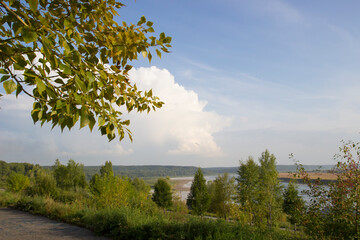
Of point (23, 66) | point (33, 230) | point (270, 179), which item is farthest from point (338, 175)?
point (33, 230)

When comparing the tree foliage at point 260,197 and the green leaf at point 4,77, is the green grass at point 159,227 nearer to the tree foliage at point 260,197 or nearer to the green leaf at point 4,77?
the tree foliage at point 260,197

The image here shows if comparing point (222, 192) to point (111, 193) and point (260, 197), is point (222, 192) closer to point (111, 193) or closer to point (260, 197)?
point (260, 197)

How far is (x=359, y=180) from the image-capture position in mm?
4438

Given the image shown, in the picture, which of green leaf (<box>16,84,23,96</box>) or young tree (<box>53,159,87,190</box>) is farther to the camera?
young tree (<box>53,159,87,190</box>)

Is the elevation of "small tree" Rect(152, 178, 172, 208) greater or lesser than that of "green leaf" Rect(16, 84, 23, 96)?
lesser

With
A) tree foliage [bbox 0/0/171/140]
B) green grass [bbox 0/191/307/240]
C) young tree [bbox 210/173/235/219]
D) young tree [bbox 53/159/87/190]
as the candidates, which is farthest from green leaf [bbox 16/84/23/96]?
young tree [bbox 210/173/235/219]

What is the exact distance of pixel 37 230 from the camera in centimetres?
647

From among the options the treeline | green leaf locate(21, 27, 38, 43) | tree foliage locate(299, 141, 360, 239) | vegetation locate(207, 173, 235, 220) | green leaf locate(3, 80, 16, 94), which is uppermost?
green leaf locate(21, 27, 38, 43)

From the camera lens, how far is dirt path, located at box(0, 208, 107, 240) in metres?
5.93

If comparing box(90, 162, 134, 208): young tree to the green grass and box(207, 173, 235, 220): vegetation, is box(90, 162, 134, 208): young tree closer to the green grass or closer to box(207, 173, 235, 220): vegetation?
the green grass

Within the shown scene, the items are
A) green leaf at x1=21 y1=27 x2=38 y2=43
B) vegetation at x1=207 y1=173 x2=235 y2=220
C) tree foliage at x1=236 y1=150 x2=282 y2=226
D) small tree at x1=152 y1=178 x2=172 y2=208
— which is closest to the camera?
green leaf at x1=21 y1=27 x2=38 y2=43

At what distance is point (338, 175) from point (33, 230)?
7.85 meters

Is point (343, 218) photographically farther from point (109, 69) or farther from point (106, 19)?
point (106, 19)

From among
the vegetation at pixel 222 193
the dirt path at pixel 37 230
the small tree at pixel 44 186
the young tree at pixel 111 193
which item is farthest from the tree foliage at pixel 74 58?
the vegetation at pixel 222 193
